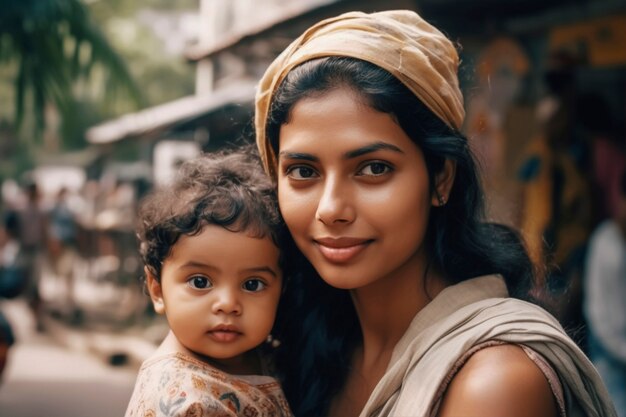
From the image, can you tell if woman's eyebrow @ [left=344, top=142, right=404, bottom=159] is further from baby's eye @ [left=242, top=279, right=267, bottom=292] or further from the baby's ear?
the baby's ear

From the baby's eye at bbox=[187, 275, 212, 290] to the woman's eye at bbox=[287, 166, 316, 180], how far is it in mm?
362

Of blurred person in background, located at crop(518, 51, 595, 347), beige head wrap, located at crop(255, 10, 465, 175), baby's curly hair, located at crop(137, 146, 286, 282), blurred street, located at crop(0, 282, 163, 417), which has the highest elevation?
beige head wrap, located at crop(255, 10, 465, 175)

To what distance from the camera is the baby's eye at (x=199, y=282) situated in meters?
2.18

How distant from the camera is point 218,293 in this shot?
2154 mm

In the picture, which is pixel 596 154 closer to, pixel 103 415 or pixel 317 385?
pixel 317 385

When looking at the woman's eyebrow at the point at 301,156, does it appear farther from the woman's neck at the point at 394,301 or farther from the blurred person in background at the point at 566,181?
the blurred person in background at the point at 566,181

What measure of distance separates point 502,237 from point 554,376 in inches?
23.8

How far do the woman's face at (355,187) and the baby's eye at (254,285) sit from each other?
0.24 m

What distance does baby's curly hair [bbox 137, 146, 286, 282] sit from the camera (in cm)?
220

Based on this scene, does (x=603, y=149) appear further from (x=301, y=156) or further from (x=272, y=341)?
(x=301, y=156)

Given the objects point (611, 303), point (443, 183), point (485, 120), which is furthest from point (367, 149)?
point (611, 303)

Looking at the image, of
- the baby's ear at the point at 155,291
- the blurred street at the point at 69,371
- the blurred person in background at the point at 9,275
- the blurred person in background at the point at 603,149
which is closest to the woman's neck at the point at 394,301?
the baby's ear at the point at 155,291

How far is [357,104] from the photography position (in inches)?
77.6

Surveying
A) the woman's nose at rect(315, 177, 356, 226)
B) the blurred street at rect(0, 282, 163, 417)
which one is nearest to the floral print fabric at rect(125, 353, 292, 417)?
the woman's nose at rect(315, 177, 356, 226)
